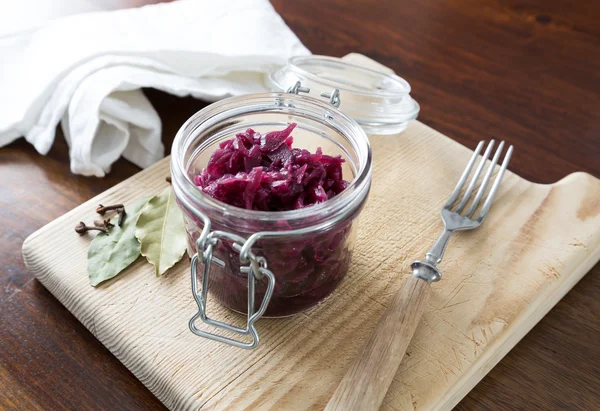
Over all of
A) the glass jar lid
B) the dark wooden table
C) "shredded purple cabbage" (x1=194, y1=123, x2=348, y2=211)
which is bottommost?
the dark wooden table

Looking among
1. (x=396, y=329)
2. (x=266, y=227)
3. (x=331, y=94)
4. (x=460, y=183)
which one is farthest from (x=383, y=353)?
(x=331, y=94)

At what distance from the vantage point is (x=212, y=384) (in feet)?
4.24

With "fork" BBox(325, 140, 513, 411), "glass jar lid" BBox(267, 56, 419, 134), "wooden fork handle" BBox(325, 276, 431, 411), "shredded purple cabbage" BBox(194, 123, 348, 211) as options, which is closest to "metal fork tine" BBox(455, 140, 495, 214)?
"fork" BBox(325, 140, 513, 411)

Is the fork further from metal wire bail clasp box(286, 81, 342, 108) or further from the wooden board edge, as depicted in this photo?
metal wire bail clasp box(286, 81, 342, 108)

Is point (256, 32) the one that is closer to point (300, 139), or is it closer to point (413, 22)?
point (300, 139)

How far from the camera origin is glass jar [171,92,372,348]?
119 centimetres

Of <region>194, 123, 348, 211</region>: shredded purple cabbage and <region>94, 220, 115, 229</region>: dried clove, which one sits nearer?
<region>194, 123, 348, 211</region>: shredded purple cabbage

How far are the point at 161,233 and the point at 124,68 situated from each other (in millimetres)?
591

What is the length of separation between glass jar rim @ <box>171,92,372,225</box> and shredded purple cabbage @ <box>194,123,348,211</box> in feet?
0.15

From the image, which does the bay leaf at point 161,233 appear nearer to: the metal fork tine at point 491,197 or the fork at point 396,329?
the fork at point 396,329

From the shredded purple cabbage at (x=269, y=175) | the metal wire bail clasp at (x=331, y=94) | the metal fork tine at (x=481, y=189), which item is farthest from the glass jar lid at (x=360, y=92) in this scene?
the shredded purple cabbage at (x=269, y=175)

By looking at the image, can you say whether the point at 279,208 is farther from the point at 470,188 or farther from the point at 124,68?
Result: the point at 124,68

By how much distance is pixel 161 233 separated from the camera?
156 centimetres

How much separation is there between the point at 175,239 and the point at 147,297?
167 mm
